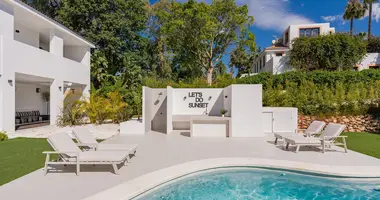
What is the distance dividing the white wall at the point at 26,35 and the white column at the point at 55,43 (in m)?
2.00

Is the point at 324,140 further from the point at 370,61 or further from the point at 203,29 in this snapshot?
the point at 370,61

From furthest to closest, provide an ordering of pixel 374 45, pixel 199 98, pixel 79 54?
pixel 374 45
pixel 79 54
pixel 199 98

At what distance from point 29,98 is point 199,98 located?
15.9 meters

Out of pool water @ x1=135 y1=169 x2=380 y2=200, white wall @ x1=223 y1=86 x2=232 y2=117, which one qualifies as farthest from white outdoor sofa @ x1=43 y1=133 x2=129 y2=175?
white wall @ x1=223 y1=86 x2=232 y2=117

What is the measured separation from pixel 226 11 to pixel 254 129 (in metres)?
22.2

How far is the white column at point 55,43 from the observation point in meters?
16.7

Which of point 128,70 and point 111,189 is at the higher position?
point 128,70

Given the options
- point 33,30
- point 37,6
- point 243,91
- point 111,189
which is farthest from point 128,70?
point 111,189

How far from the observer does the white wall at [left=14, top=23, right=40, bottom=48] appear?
16.3m

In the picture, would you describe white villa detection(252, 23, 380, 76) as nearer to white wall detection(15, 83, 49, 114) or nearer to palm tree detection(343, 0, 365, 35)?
palm tree detection(343, 0, 365, 35)

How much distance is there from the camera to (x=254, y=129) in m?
12.4

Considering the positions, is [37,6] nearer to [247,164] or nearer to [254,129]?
[254,129]

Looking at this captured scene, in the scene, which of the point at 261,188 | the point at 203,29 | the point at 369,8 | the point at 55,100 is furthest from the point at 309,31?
the point at 261,188

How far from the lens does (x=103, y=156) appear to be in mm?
6281
